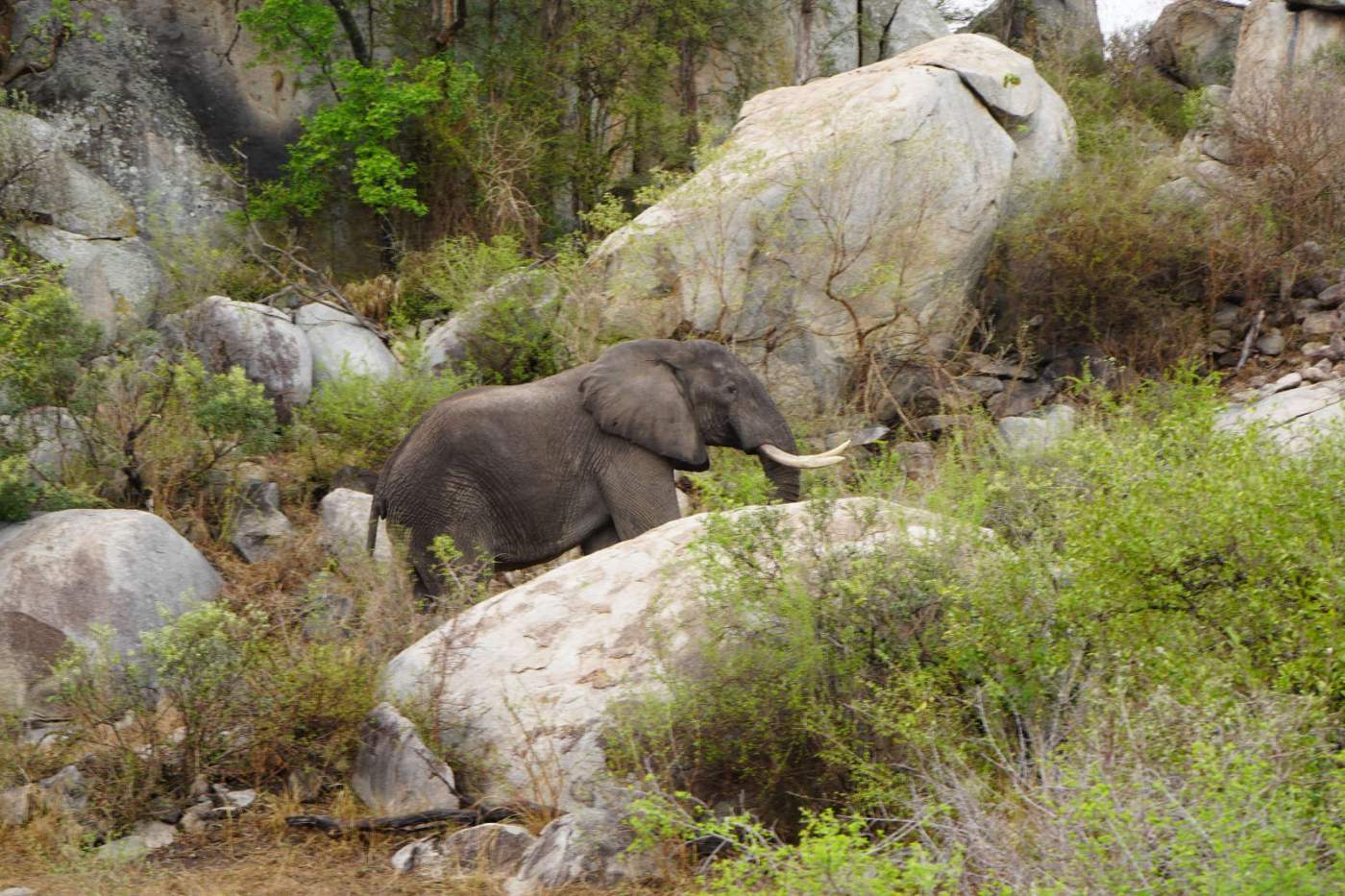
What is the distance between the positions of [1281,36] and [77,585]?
49.0 feet

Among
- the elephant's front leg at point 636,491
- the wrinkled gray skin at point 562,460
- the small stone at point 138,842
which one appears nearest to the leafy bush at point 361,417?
the wrinkled gray skin at point 562,460

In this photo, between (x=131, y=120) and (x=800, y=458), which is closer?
(x=800, y=458)

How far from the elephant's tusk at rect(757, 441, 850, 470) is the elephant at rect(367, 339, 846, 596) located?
0.04ft

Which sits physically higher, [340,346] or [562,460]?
[562,460]

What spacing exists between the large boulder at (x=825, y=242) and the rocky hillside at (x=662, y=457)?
56mm

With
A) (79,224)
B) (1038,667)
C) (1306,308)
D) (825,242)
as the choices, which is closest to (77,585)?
(1038,667)

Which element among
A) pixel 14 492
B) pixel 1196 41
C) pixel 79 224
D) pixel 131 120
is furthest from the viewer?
pixel 1196 41

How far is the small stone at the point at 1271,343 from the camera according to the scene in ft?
44.1

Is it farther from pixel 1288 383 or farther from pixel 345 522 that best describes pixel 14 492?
pixel 1288 383

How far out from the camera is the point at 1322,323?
13.3 meters

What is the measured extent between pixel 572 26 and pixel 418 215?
3.03 meters

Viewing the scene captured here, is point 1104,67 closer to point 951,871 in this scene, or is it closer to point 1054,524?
point 1054,524

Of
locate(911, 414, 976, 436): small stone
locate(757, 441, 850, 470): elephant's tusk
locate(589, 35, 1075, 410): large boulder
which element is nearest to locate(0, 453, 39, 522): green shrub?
locate(757, 441, 850, 470): elephant's tusk

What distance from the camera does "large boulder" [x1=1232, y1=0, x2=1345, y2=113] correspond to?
17.5 m
